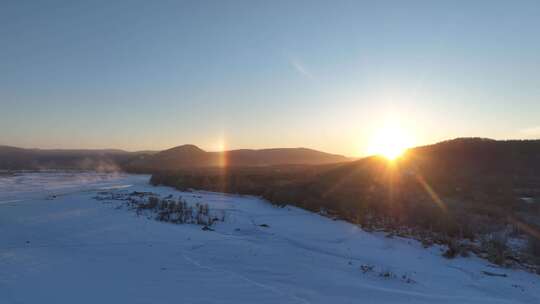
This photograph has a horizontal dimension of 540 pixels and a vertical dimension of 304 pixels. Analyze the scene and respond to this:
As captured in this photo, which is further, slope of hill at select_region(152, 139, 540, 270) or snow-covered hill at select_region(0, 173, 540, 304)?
slope of hill at select_region(152, 139, 540, 270)

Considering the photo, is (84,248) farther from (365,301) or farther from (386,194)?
(386,194)

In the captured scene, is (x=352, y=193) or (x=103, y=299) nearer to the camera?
(x=103, y=299)

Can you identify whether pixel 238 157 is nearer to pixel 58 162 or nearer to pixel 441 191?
pixel 58 162

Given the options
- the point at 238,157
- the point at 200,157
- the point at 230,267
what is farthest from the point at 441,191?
the point at 238,157

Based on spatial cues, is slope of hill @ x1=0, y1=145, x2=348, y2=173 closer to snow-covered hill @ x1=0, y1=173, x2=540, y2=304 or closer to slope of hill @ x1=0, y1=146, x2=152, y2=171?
slope of hill @ x1=0, y1=146, x2=152, y2=171

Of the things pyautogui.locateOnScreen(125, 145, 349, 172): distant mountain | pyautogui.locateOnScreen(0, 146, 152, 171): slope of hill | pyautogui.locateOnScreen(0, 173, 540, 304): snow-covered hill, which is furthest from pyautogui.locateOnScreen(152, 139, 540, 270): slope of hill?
pyautogui.locateOnScreen(125, 145, 349, 172): distant mountain

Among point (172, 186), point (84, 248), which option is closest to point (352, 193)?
point (84, 248)
